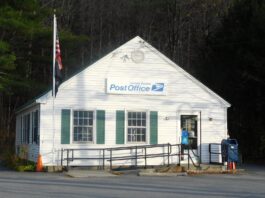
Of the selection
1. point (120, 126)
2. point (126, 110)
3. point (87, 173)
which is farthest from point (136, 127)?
point (87, 173)

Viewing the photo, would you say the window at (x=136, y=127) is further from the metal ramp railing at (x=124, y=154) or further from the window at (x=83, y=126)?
the window at (x=83, y=126)

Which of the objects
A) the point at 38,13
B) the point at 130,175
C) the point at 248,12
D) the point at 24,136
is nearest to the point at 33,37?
the point at 38,13

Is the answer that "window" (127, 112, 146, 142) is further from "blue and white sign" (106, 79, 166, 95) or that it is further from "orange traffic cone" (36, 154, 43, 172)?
"orange traffic cone" (36, 154, 43, 172)

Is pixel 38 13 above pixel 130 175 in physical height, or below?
above

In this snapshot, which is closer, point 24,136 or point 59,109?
point 59,109

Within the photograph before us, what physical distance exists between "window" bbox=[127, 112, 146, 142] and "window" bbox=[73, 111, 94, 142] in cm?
184

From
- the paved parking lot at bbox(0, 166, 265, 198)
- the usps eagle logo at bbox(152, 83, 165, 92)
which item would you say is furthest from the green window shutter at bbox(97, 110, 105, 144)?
the paved parking lot at bbox(0, 166, 265, 198)

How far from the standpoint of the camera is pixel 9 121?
157ft

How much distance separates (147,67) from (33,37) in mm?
15104

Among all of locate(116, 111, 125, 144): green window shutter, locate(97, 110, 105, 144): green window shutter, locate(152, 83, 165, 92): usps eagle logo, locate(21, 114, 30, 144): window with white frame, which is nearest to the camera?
locate(97, 110, 105, 144): green window shutter

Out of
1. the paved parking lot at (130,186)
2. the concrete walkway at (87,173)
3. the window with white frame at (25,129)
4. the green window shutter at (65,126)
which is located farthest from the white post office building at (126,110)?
the paved parking lot at (130,186)

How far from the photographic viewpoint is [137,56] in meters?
26.2

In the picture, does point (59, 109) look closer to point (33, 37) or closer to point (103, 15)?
point (33, 37)

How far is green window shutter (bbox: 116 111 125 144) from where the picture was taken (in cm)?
2572
